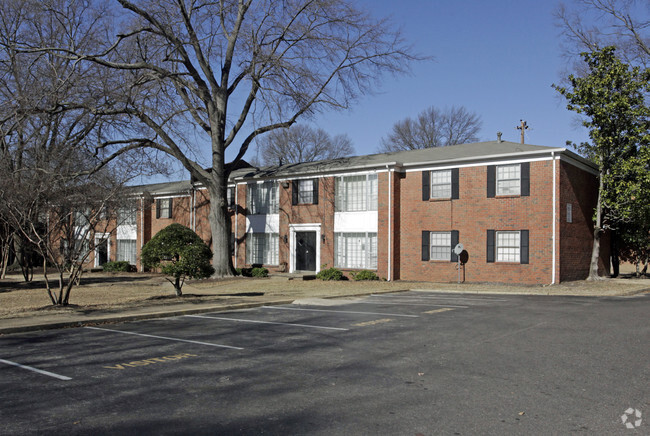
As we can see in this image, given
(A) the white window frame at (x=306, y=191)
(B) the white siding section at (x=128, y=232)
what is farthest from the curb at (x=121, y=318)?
(B) the white siding section at (x=128, y=232)

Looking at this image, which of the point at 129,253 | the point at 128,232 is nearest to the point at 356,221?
the point at 128,232

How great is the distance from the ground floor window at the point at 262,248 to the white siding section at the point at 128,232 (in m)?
12.4

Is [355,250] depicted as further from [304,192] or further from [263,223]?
[263,223]

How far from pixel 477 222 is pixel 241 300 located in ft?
41.5

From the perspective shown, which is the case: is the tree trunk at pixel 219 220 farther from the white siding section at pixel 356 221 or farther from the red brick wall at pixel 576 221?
the red brick wall at pixel 576 221

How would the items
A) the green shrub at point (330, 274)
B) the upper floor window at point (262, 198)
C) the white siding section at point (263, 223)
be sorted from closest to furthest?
the green shrub at point (330, 274) → the white siding section at point (263, 223) → the upper floor window at point (262, 198)

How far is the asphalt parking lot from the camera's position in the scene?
5570mm

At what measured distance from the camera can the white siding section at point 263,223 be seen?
32312 millimetres

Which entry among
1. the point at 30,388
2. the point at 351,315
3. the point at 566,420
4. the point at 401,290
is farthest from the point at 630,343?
the point at 401,290

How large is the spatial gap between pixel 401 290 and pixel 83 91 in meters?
14.9

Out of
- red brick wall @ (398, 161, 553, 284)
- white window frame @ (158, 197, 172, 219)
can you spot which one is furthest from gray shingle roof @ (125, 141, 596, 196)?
white window frame @ (158, 197, 172, 219)

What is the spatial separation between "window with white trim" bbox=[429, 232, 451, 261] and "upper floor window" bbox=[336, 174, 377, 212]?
344 centimetres

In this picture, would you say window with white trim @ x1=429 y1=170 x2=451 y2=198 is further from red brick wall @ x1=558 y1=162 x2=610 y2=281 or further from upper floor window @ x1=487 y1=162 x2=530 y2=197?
red brick wall @ x1=558 y1=162 x2=610 y2=281

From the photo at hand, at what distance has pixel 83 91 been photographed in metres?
21.0
